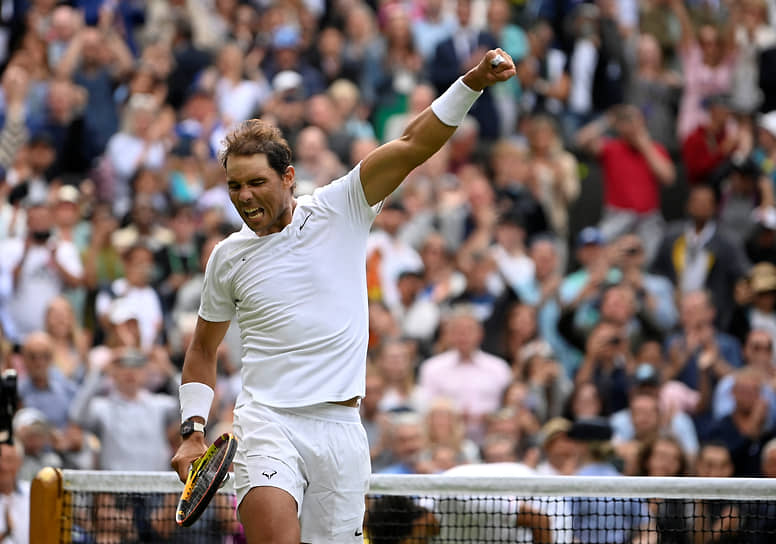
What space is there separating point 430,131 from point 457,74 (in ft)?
35.2

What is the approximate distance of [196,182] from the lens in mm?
15406

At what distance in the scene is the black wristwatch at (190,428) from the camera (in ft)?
21.6

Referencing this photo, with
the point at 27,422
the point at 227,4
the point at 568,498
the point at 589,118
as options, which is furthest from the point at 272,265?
the point at 227,4

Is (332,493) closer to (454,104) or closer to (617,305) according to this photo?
(454,104)

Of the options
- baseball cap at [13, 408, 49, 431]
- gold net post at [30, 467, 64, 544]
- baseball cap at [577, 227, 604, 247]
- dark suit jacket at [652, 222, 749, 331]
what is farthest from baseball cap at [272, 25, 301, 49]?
gold net post at [30, 467, 64, 544]

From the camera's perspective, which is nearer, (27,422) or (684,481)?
(684,481)

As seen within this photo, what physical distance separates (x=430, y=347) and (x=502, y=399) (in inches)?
46.0

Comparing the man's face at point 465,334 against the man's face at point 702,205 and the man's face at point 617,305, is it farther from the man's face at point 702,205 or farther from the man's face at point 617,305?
the man's face at point 702,205

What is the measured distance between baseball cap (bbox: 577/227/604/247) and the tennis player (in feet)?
25.7

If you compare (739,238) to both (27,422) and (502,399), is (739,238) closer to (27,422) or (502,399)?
(502,399)

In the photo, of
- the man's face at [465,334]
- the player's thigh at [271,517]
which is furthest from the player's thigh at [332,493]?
the man's face at [465,334]

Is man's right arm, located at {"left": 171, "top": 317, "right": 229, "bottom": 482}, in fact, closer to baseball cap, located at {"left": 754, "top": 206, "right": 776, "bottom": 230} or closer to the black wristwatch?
the black wristwatch

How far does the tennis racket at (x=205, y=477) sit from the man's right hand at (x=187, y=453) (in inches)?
5.8

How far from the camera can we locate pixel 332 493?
638 centimetres
